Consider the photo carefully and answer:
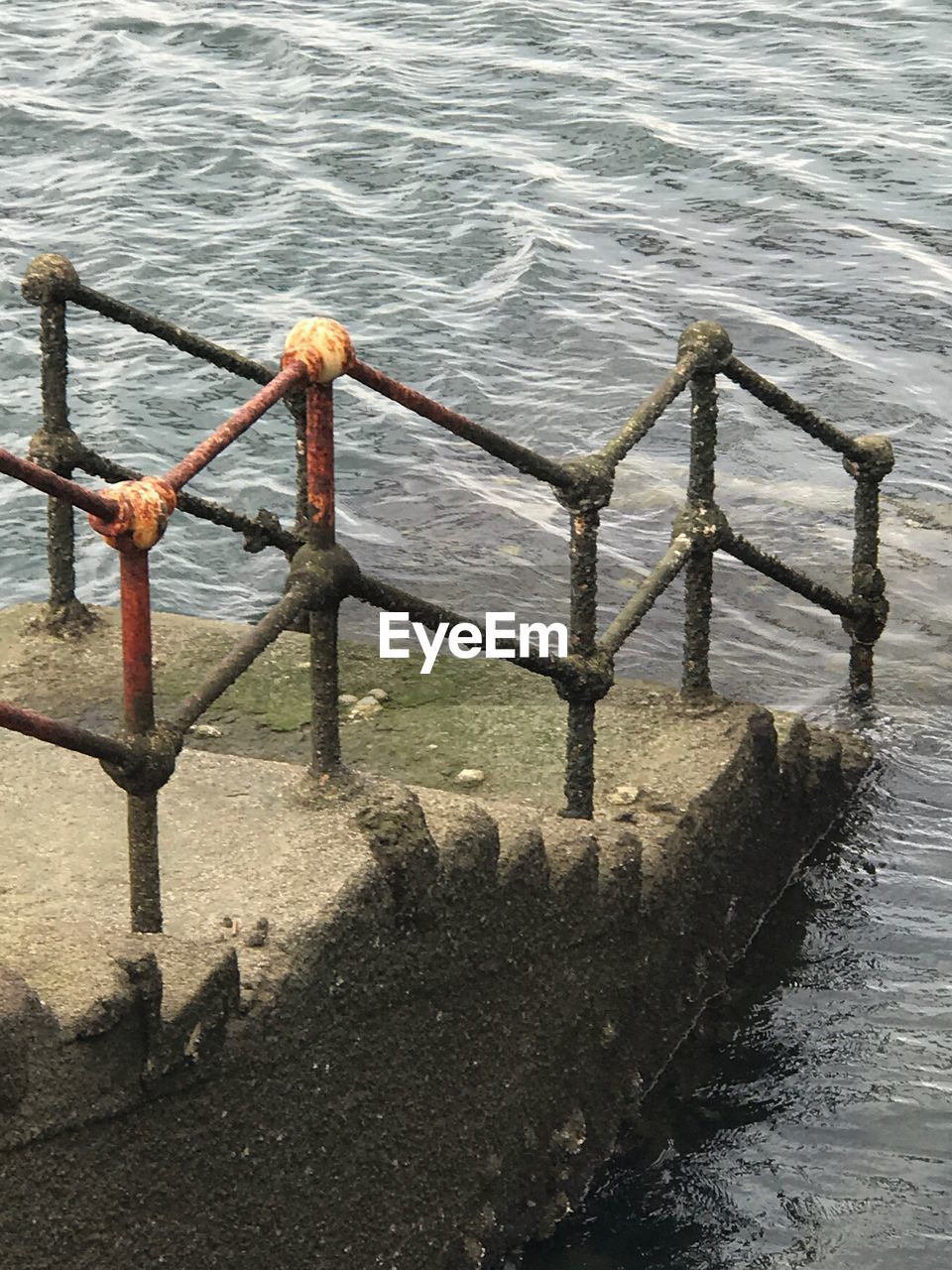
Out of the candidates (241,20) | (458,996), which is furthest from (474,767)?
(241,20)

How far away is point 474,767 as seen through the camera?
225 inches

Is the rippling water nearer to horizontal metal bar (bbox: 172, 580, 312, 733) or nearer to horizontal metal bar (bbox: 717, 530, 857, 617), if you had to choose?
horizontal metal bar (bbox: 717, 530, 857, 617)

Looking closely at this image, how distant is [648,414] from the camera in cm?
567

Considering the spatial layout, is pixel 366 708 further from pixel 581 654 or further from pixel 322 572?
pixel 322 572

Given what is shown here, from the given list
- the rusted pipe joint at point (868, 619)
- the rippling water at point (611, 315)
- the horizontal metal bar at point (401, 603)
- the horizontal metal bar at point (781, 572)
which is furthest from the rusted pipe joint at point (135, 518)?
the rusted pipe joint at point (868, 619)

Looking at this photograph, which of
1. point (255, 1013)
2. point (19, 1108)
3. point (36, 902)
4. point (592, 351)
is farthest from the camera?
point (592, 351)

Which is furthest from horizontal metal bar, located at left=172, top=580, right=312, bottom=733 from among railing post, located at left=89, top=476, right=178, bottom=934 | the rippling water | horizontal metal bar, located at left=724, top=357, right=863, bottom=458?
horizontal metal bar, located at left=724, top=357, right=863, bottom=458

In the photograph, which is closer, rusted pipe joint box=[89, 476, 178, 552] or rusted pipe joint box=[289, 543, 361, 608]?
rusted pipe joint box=[89, 476, 178, 552]

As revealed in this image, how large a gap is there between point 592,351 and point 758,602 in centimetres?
343

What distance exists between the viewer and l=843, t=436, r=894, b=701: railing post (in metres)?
7.17

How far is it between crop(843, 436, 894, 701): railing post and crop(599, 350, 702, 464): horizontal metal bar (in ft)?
4.23

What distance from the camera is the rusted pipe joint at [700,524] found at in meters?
6.11

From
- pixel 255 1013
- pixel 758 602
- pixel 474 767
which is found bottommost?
pixel 758 602

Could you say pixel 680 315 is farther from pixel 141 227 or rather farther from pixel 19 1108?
pixel 19 1108
